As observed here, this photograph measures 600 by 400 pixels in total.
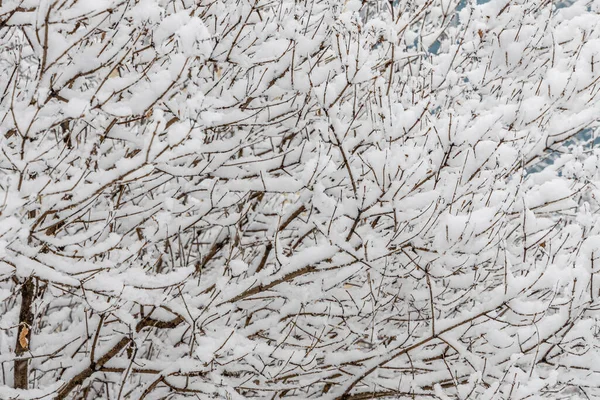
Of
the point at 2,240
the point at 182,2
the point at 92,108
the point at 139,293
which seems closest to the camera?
the point at 2,240

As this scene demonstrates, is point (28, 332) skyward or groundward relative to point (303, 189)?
groundward

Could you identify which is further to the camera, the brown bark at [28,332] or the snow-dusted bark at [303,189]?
the brown bark at [28,332]

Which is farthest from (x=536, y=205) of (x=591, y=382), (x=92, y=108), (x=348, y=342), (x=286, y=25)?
(x=92, y=108)

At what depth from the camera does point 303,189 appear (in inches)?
114

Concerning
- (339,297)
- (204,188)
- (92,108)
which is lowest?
(339,297)

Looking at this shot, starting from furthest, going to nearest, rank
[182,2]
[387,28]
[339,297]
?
[339,297], [182,2], [387,28]

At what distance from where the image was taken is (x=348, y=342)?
3.24m

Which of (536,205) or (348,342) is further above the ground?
(536,205)

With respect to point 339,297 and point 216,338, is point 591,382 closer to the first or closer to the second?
point 339,297

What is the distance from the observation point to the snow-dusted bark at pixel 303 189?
209cm

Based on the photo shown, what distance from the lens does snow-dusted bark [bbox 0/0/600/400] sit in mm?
2086

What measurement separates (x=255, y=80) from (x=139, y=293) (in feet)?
3.78

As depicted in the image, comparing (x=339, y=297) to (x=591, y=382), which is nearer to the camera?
(x=591, y=382)

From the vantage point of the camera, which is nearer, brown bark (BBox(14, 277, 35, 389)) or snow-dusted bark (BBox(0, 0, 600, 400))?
snow-dusted bark (BBox(0, 0, 600, 400))
